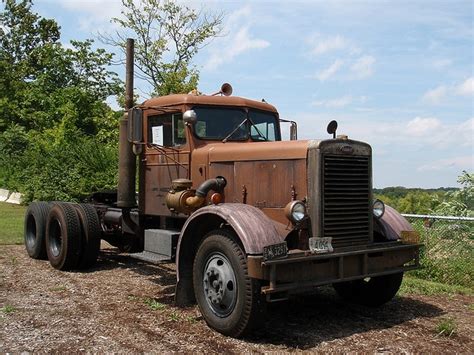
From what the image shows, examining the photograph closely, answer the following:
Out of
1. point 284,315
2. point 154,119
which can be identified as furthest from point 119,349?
point 154,119

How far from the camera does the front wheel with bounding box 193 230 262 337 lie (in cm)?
512

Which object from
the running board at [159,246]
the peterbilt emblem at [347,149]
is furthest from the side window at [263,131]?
the peterbilt emblem at [347,149]

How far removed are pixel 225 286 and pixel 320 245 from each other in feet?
3.30

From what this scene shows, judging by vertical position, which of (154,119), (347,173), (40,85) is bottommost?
(347,173)

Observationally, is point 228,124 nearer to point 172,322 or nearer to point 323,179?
point 323,179

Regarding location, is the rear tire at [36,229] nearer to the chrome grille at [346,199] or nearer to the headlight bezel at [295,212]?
the headlight bezel at [295,212]

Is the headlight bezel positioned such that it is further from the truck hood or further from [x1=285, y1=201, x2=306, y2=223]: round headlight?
the truck hood

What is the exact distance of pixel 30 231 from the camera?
10.1 metres

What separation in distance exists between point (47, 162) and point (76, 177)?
2065 millimetres

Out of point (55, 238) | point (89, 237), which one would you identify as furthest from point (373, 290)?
point (55, 238)

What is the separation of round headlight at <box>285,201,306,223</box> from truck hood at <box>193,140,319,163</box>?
509mm

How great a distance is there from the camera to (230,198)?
21.2ft

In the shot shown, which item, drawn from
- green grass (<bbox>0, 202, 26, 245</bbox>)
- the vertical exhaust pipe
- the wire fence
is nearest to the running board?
the vertical exhaust pipe

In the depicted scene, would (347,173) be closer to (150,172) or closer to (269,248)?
(269,248)
